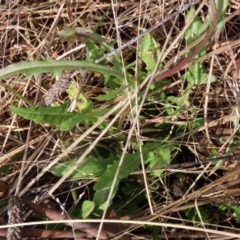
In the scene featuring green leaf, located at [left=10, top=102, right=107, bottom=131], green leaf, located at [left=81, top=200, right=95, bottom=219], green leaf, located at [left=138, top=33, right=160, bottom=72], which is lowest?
green leaf, located at [left=81, top=200, right=95, bottom=219]

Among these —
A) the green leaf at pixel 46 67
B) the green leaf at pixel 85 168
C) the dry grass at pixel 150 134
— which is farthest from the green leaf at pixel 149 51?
the green leaf at pixel 85 168

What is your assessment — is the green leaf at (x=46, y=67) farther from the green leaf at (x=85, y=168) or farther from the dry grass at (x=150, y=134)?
the green leaf at (x=85, y=168)

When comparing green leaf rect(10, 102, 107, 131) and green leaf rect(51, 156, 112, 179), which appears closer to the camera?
green leaf rect(10, 102, 107, 131)

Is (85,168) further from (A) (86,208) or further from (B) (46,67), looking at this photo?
(B) (46,67)

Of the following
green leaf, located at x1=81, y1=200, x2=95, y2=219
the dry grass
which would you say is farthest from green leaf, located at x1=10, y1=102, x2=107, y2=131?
green leaf, located at x1=81, y1=200, x2=95, y2=219

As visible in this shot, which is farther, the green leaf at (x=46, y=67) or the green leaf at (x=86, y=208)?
the green leaf at (x=86, y=208)

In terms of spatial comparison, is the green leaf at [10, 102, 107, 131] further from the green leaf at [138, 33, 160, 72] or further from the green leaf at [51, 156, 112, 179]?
the green leaf at [138, 33, 160, 72]

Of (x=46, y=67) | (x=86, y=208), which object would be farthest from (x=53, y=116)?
(x=86, y=208)
